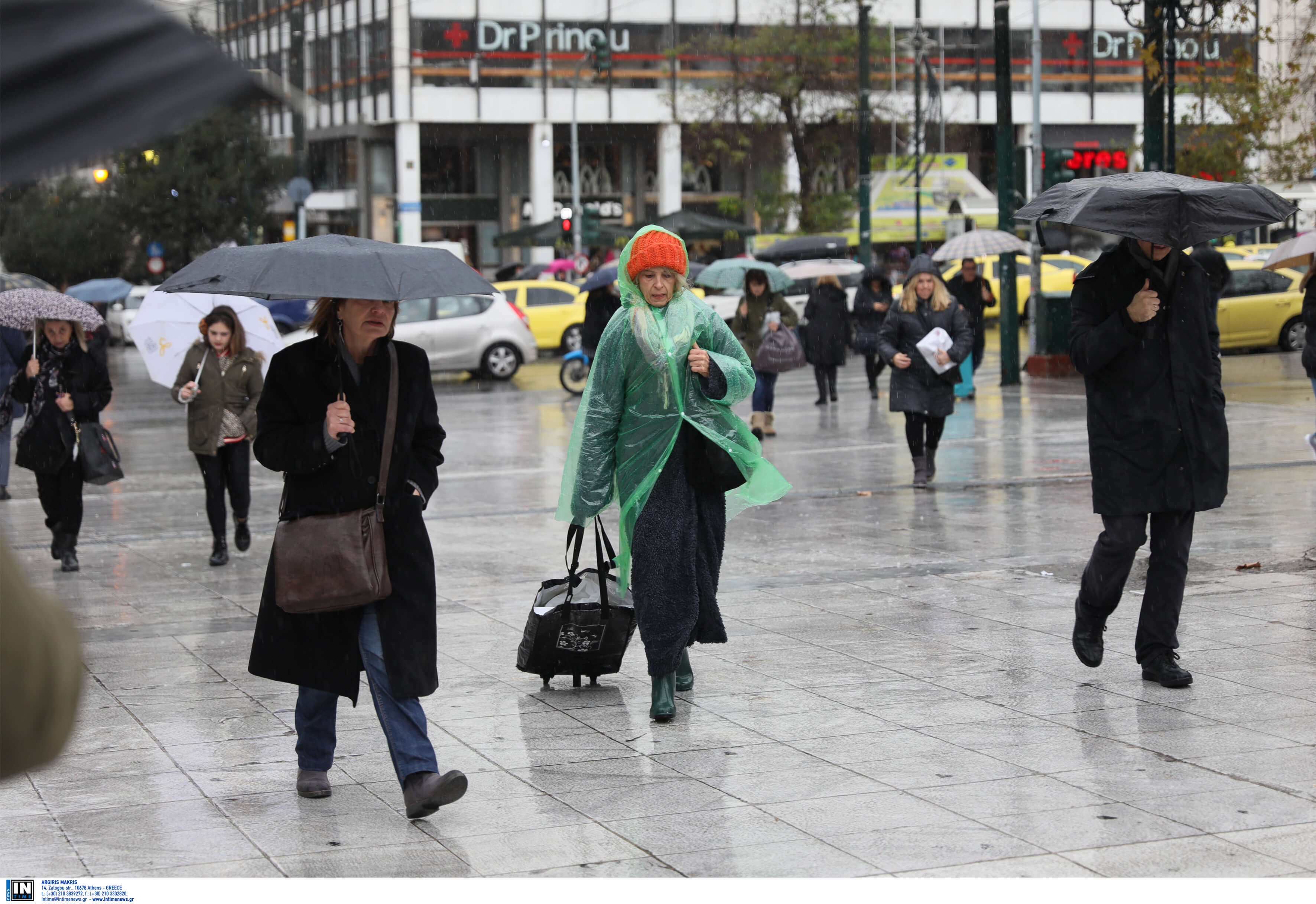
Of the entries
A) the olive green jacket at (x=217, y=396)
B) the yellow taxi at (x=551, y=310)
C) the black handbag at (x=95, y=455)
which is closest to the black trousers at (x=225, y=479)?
the olive green jacket at (x=217, y=396)

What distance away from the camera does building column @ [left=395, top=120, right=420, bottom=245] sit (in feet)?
183

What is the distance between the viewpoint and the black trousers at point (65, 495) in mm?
10102

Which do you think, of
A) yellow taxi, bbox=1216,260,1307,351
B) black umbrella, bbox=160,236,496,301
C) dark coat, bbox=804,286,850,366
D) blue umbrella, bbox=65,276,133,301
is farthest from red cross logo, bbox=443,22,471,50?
black umbrella, bbox=160,236,496,301

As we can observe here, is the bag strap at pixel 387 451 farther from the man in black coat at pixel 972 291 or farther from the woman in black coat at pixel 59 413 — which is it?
the man in black coat at pixel 972 291

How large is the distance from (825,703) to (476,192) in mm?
56050

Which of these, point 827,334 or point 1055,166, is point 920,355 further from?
point 1055,166

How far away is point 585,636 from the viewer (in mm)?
Answer: 6539

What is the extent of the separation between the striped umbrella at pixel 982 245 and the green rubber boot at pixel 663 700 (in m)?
14.6

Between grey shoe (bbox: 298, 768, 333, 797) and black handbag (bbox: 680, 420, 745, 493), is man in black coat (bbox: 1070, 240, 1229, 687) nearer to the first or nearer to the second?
black handbag (bbox: 680, 420, 745, 493)

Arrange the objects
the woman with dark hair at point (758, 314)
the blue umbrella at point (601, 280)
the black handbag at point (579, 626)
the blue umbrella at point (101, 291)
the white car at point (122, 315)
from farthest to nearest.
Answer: the white car at point (122, 315)
the blue umbrella at point (101, 291)
the woman with dark hair at point (758, 314)
the blue umbrella at point (601, 280)
the black handbag at point (579, 626)

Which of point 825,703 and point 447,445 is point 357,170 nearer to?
point 447,445

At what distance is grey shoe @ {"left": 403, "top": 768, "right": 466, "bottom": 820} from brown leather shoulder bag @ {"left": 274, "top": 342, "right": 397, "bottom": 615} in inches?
20.7

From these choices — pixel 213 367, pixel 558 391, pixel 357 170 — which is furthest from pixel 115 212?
pixel 213 367

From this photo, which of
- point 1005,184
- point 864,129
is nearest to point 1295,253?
point 1005,184
